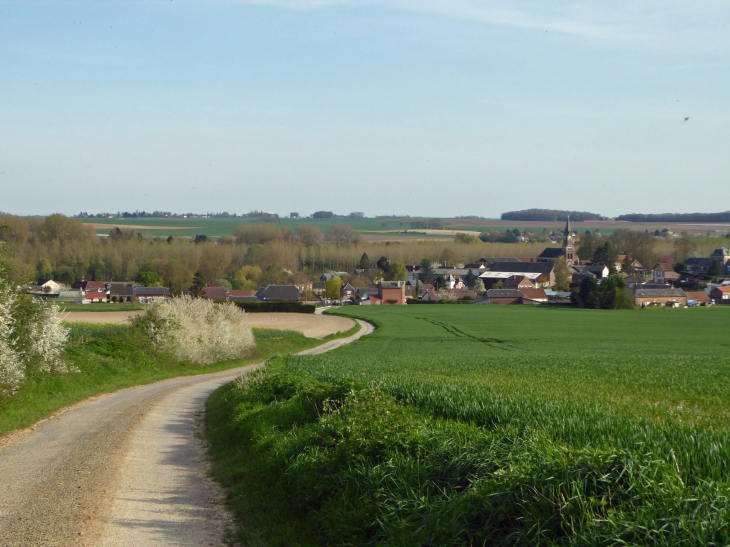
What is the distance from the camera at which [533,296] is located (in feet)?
384

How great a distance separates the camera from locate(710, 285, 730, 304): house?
11244 centimetres

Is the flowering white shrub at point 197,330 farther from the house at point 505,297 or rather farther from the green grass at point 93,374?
the house at point 505,297

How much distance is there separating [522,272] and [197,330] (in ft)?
447

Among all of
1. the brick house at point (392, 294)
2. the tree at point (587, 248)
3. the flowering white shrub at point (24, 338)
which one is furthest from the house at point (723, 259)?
the flowering white shrub at point (24, 338)

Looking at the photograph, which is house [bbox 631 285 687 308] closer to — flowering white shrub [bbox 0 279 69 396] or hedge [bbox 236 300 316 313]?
hedge [bbox 236 300 316 313]

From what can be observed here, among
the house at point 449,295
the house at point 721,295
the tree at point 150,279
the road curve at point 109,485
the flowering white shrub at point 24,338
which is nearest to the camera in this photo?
the road curve at point 109,485

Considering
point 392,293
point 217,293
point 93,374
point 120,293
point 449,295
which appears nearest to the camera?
point 93,374

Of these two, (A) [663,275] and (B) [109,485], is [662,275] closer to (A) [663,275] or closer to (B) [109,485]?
(A) [663,275]

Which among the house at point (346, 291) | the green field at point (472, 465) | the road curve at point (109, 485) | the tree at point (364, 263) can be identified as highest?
the green field at point (472, 465)

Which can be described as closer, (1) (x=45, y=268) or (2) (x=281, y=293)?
(2) (x=281, y=293)

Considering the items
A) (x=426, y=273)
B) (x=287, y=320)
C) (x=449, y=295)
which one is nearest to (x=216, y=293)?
(x=287, y=320)

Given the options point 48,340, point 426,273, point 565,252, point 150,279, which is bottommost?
point 426,273

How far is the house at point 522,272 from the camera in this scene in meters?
152

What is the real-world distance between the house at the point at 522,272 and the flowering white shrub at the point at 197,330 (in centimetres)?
11434
